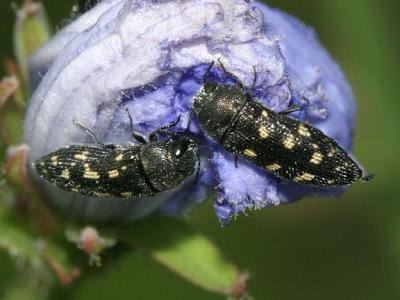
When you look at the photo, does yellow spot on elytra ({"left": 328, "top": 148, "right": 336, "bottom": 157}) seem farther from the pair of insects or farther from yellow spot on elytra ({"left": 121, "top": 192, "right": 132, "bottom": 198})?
yellow spot on elytra ({"left": 121, "top": 192, "right": 132, "bottom": 198})

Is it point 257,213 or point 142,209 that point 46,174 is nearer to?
point 142,209

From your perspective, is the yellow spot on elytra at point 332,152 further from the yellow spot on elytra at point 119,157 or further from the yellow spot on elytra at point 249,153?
the yellow spot on elytra at point 119,157

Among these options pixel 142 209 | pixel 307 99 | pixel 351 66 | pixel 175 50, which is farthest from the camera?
pixel 351 66

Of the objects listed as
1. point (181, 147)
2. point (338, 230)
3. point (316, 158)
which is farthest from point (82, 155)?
point (338, 230)

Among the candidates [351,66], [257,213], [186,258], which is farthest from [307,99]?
[351,66]

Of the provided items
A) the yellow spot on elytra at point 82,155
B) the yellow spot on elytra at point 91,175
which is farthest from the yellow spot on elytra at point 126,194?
the yellow spot on elytra at point 82,155
